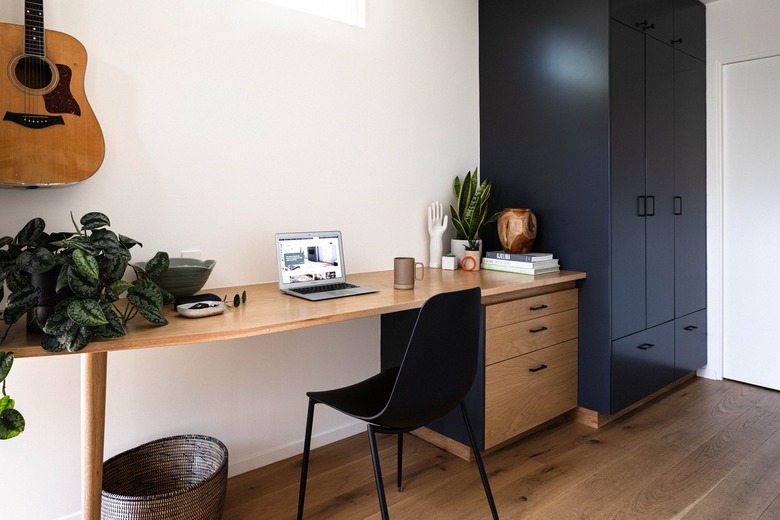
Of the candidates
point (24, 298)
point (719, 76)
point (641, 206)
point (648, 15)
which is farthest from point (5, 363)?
point (719, 76)

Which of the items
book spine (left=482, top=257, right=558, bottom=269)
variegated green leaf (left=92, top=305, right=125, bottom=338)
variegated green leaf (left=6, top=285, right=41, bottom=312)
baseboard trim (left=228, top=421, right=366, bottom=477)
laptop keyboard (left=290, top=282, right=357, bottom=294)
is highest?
book spine (left=482, top=257, right=558, bottom=269)

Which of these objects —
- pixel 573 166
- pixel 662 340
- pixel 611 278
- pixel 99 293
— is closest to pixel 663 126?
pixel 573 166

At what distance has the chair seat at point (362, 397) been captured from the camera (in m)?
1.66

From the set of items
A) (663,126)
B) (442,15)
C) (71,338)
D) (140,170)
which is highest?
(442,15)

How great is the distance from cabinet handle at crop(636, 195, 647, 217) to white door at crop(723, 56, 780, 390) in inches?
35.8

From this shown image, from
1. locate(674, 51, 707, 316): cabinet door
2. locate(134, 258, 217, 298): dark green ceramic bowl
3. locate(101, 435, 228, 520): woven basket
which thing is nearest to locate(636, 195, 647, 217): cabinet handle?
locate(674, 51, 707, 316): cabinet door

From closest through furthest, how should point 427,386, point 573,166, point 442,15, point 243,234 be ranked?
1. point 427,386
2. point 243,234
3. point 573,166
4. point 442,15

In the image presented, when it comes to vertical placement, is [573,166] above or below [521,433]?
above

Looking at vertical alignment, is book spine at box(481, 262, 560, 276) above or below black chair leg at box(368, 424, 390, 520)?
above

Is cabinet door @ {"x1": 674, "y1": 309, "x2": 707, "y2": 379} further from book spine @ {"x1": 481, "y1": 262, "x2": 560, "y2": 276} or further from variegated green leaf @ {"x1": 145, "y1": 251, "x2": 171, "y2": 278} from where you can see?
variegated green leaf @ {"x1": 145, "y1": 251, "x2": 171, "y2": 278}

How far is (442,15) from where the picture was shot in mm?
2859

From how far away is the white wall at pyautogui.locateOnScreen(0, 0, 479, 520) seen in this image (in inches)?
70.6

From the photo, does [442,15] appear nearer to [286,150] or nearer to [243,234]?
[286,150]

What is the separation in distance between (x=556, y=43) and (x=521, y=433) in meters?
1.92
